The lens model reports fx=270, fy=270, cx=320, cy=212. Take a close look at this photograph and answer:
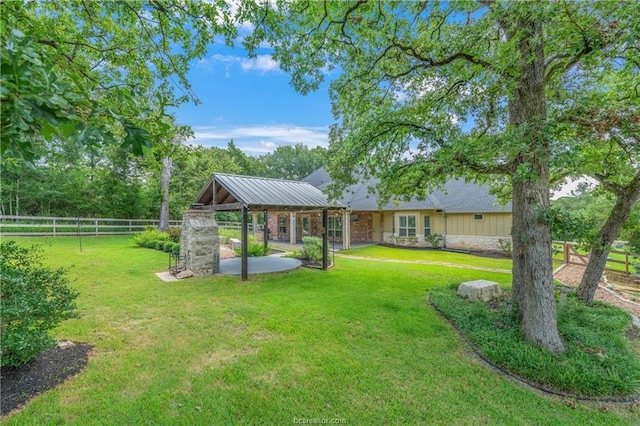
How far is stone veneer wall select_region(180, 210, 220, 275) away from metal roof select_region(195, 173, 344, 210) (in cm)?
80

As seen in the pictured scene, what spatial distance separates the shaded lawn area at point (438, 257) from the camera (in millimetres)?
12096

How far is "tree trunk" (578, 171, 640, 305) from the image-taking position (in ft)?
19.4

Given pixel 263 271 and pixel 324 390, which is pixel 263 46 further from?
pixel 263 271

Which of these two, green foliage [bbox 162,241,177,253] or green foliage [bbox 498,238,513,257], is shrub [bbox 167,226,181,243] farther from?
green foliage [bbox 498,238,513,257]

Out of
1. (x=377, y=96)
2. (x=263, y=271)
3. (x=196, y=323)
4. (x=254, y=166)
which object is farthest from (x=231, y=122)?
(x=254, y=166)

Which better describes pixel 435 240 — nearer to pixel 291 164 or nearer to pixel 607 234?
pixel 607 234

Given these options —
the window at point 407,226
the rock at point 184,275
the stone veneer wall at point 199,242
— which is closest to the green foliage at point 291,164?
the window at point 407,226

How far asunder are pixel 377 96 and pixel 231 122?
1144 cm

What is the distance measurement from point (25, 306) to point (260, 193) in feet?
21.6

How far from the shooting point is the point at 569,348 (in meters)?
4.24

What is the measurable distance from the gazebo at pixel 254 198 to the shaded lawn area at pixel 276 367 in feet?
8.31

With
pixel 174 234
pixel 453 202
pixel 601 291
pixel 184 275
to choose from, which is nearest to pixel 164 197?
pixel 174 234

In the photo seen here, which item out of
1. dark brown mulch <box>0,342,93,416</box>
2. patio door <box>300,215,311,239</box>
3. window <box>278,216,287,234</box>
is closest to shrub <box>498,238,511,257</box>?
patio door <box>300,215,311,239</box>

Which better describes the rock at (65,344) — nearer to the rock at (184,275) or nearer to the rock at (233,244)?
the rock at (184,275)
